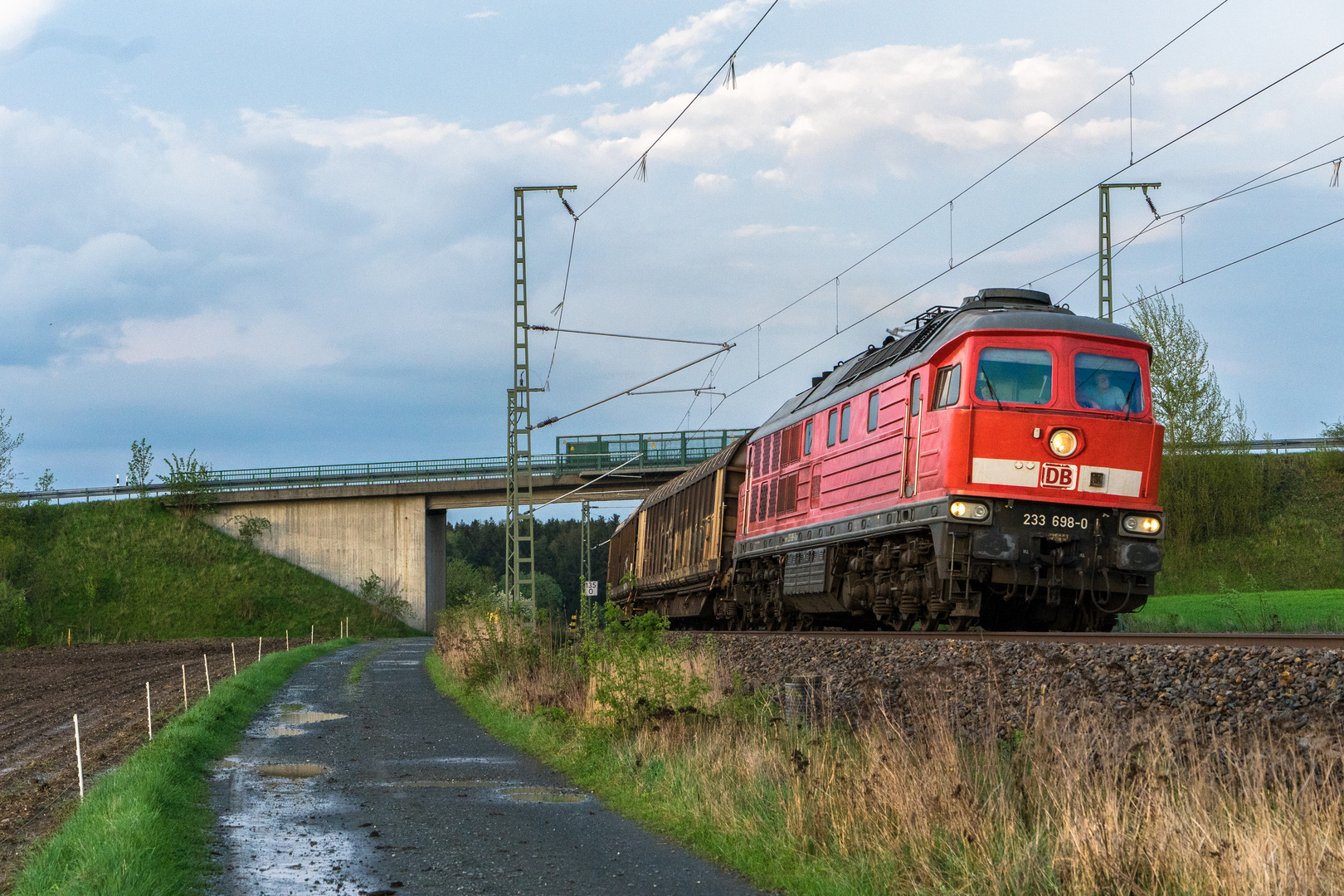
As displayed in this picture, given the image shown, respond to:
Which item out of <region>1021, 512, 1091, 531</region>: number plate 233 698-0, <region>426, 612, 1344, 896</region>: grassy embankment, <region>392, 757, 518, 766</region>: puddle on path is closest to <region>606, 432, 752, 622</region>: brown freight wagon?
<region>392, 757, 518, 766</region>: puddle on path

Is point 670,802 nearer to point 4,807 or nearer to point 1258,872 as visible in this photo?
point 1258,872

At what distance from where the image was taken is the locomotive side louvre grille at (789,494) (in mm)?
19562

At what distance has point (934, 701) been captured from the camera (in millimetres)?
9109

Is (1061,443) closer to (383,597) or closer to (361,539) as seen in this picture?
(383,597)

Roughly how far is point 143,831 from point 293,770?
450 cm

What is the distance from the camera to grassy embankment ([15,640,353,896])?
7.21 meters

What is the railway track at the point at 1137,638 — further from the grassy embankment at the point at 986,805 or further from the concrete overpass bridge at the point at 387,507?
the concrete overpass bridge at the point at 387,507

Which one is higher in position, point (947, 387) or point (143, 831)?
point (947, 387)

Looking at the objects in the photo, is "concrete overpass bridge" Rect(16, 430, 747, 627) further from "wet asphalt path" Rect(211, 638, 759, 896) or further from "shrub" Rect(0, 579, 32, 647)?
"wet asphalt path" Rect(211, 638, 759, 896)

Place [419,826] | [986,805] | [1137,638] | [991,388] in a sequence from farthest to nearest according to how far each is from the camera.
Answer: [991,388]
[1137,638]
[419,826]
[986,805]

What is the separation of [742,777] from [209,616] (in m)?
57.6

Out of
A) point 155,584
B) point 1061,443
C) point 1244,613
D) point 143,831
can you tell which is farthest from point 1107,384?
point 155,584

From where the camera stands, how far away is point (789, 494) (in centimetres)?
1991

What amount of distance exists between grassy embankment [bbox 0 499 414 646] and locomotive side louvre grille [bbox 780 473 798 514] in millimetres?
43352
